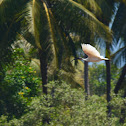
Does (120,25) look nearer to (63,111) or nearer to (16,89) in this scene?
(16,89)

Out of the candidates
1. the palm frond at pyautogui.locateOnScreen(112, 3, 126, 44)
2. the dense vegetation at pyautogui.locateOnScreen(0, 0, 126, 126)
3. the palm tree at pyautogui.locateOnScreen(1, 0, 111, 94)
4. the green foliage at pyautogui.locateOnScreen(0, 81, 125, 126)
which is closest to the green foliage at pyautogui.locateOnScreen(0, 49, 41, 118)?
the dense vegetation at pyautogui.locateOnScreen(0, 0, 126, 126)

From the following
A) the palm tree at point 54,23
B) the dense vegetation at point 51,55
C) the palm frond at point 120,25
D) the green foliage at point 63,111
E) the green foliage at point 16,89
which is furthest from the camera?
the palm frond at point 120,25

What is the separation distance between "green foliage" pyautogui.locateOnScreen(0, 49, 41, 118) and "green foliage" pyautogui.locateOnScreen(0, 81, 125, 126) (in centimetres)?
134

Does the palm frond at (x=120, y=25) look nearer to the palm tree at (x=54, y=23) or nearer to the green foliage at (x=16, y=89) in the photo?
the palm tree at (x=54, y=23)

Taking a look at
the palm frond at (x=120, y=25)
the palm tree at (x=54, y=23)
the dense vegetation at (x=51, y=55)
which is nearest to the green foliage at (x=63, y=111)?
the dense vegetation at (x=51, y=55)

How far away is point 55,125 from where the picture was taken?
900 centimetres

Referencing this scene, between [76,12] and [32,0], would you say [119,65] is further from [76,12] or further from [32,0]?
[32,0]

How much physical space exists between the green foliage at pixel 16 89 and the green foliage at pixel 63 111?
134cm

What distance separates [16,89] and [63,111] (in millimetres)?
2190

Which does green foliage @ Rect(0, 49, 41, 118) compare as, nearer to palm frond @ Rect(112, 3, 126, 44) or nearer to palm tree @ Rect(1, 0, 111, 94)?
palm tree @ Rect(1, 0, 111, 94)

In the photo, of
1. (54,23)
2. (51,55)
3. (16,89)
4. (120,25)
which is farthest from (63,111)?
(120,25)

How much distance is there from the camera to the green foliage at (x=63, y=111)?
9102mm

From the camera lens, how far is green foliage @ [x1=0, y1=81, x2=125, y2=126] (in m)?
9.10

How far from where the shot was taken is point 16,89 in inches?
431
